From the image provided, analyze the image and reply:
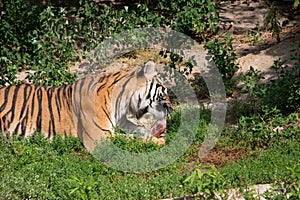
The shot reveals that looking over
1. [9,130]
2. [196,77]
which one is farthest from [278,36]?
[9,130]

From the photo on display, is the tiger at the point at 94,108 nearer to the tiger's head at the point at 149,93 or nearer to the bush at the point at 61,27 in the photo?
the tiger's head at the point at 149,93

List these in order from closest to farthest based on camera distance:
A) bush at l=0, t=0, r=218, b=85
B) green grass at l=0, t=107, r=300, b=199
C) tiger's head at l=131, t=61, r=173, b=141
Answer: green grass at l=0, t=107, r=300, b=199 → tiger's head at l=131, t=61, r=173, b=141 → bush at l=0, t=0, r=218, b=85

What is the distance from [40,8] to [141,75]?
497cm

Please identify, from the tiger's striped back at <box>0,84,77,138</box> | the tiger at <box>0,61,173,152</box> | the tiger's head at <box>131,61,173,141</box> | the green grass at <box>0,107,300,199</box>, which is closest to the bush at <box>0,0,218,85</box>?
the tiger's striped back at <box>0,84,77,138</box>

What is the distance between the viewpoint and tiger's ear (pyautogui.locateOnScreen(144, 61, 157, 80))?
280 inches

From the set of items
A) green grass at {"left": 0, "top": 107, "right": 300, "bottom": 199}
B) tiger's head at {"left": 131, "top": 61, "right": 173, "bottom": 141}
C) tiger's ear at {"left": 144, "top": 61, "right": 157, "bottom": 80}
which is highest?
tiger's ear at {"left": 144, "top": 61, "right": 157, "bottom": 80}

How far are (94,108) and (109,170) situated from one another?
90 cm

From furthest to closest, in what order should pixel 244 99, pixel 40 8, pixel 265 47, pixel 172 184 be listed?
pixel 40 8, pixel 265 47, pixel 244 99, pixel 172 184

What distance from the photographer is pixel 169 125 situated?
7.29 meters

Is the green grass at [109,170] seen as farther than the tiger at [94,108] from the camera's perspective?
No

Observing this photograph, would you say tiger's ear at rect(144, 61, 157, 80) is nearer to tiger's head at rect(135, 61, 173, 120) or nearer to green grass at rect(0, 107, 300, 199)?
tiger's head at rect(135, 61, 173, 120)

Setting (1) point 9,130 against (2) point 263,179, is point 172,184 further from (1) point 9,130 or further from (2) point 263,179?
(1) point 9,130

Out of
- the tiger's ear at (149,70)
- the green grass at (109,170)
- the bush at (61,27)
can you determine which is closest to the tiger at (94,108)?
the tiger's ear at (149,70)

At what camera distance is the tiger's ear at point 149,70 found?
7.11 metres
